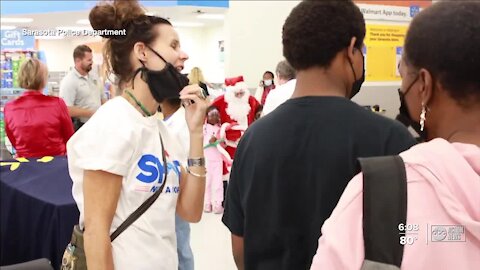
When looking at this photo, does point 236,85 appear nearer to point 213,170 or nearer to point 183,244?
point 213,170

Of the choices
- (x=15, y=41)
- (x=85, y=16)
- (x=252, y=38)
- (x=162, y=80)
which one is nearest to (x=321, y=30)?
(x=162, y=80)

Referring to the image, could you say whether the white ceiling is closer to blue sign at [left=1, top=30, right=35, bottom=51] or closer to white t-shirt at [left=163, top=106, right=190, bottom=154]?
blue sign at [left=1, top=30, right=35, bottom=51]

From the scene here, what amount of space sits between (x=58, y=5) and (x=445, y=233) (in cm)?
944

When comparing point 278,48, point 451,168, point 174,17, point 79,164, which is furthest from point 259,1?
point 451,168

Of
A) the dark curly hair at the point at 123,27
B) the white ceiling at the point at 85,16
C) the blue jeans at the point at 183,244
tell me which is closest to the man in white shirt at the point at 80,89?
the blue jeans at the point at 183,244

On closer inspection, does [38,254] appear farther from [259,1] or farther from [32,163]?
[259,1]

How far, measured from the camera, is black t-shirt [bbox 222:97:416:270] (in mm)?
1140

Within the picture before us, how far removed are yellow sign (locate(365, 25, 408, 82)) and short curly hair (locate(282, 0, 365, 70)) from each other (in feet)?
26.0

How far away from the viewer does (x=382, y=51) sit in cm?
888

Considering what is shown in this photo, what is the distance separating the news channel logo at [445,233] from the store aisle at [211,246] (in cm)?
317

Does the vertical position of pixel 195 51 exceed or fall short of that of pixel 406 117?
it falls short

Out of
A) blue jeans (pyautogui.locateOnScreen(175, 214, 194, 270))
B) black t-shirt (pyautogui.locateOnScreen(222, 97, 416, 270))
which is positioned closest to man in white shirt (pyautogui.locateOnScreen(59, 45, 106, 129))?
blue jeans (pyautogui.locateOnScreen(175, 214, 194, 270))

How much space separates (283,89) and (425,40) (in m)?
3.45

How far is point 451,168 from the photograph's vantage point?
75cm
